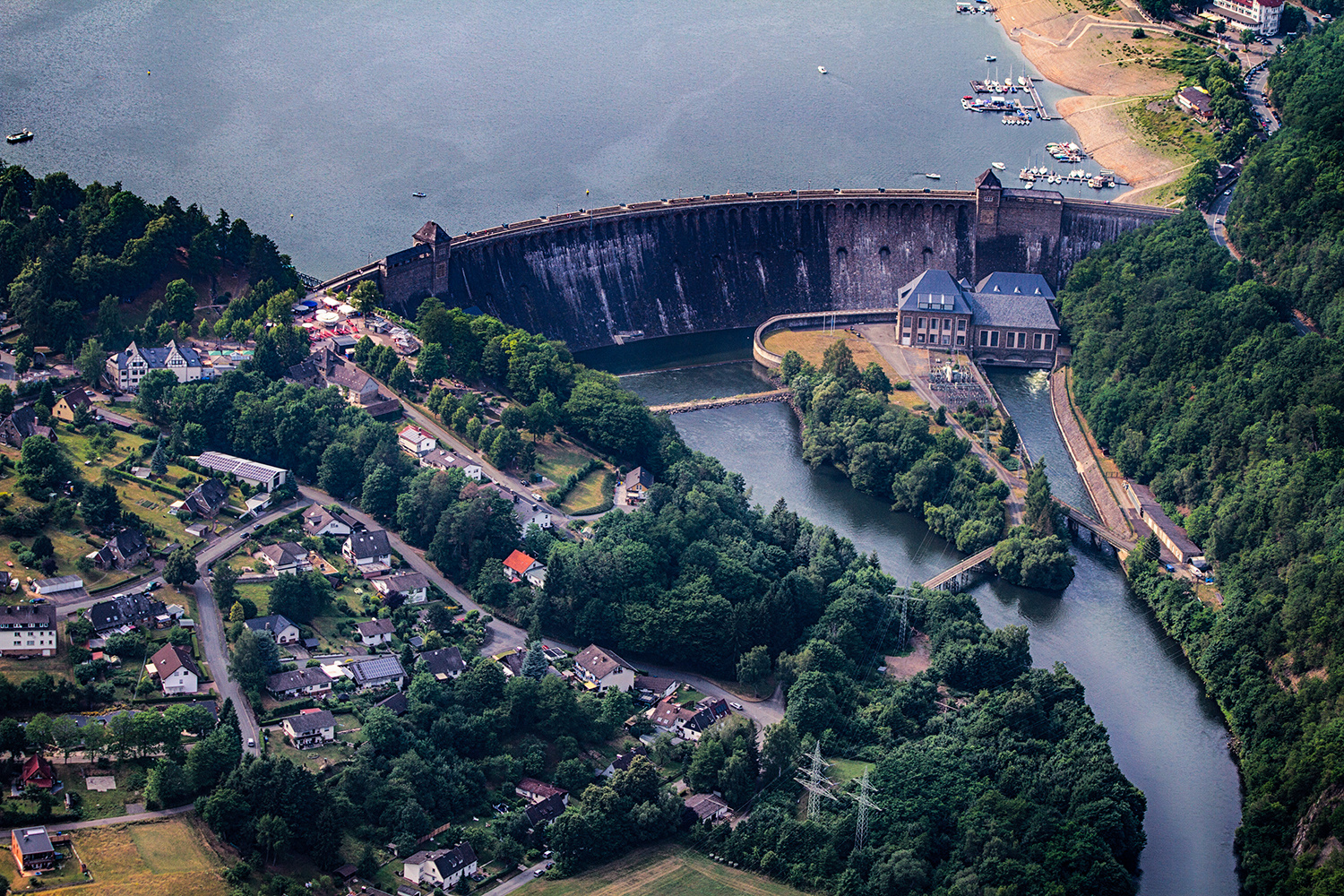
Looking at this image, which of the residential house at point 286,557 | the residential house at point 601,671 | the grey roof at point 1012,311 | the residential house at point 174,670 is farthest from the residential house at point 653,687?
the grey roof at point 1012,311

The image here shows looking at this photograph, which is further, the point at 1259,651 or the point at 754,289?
the point at 754,289

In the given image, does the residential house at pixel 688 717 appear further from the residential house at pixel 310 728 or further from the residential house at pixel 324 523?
the residential house at pixel 324 523

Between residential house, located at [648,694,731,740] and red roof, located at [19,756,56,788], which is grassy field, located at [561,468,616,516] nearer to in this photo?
residential house, located at [648,694,731,740]

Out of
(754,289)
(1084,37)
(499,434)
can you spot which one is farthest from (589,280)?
(1084,37)

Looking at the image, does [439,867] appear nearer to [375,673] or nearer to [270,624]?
[375,673]

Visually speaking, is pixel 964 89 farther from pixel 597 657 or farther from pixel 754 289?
pixel 597 657

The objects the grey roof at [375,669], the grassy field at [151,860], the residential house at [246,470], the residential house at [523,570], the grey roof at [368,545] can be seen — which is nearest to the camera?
the grassy field at [151,860]
